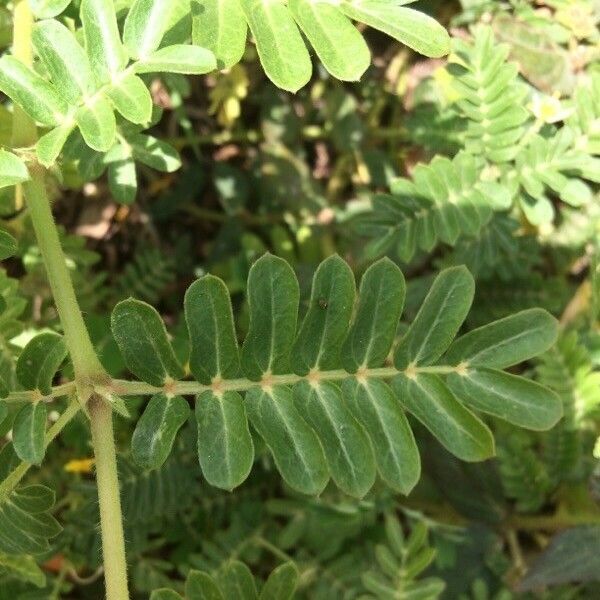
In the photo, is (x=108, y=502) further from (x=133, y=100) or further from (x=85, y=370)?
(x=133, y=100)

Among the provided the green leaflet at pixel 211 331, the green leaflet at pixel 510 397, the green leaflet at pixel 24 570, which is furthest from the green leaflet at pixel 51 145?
the green leaflet at pixel 24 570

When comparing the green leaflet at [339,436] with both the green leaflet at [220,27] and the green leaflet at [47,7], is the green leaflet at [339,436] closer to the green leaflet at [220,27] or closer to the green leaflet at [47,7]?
the green leaflet at [220,27]

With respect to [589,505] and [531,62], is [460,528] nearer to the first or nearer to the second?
[589,505]

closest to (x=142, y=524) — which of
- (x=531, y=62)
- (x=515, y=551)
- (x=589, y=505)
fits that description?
(x=515, y=551)

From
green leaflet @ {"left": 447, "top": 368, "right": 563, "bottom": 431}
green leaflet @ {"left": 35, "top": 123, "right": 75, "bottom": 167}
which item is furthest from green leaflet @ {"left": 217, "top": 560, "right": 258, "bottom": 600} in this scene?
green leaflet @ {"left": 35, "top": 123, "right": 75, "bottom": 167}

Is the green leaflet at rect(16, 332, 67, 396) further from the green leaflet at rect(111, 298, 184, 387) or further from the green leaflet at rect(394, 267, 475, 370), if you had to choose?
the green leaflet at rect(394, 267, 475, 370)

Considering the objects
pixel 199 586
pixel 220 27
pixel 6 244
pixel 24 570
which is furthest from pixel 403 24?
pixel 24 570

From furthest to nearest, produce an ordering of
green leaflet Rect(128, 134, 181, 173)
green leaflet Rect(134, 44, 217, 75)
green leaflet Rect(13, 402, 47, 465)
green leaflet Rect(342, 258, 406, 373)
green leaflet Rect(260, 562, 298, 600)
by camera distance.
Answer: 1. green leaflet Rect(128, 134, 181, 173)
2. green leaflet Rect(260, 562, 298, 600)
3. green leaflet Rect(342, 258, 406, 373)
4. green leaflet Rect(13, 402, 47, 465)
5. green leaflet Rect(134, 44, 217, 75)
